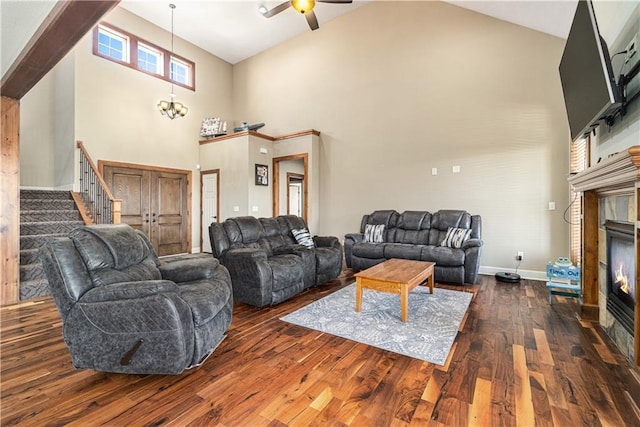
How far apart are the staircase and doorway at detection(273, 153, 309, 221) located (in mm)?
3807

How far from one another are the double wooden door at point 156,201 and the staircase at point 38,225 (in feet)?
3.16

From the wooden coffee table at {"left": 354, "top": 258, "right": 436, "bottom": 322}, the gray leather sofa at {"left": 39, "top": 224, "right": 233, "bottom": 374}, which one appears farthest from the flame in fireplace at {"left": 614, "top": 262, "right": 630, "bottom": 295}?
the gray leather sofa at {"left": 39, "top": 224, "right": 233, "bottom": 374}

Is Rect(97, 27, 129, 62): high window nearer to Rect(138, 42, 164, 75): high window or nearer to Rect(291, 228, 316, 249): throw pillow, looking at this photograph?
Rect(138, 42, 164, 75): high window

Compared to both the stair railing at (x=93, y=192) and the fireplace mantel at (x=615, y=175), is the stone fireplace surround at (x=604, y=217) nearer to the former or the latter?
the fireplace mantel at (x=615, y=175)

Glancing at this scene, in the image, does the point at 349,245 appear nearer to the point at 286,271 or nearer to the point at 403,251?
the point at 403,251

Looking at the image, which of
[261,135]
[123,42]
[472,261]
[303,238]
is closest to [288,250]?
[303,238]

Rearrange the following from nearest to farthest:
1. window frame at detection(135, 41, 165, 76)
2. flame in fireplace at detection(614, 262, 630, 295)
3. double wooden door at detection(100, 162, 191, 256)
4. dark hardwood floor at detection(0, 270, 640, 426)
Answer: dark hardwood floor at detection(0, 270, 640, 426) < flame in fireplace at detection(614, 262, 630, 295) < double wooden door at detection(100, 162, 191, 256) < window frame at detection(135, 41, 165, 76)

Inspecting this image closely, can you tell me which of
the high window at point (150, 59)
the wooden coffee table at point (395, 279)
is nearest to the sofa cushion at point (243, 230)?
the wooden coffee table at point (395, 279)

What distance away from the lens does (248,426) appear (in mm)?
1552

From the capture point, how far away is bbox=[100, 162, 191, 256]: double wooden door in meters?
6.16

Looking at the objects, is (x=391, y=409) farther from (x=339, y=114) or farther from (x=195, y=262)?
(x=339, y=114)

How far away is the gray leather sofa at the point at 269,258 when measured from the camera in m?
3.30

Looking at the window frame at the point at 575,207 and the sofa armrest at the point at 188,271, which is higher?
the window frame at the point at 575,207

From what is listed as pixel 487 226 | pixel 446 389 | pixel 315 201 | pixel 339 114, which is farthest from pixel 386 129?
pixel 446 389
